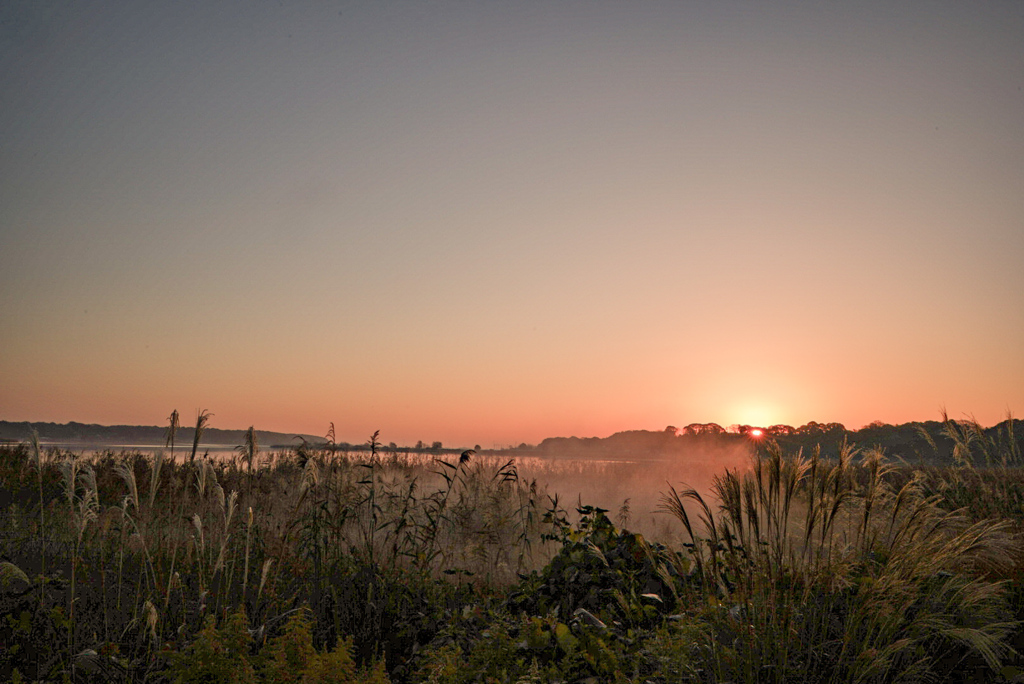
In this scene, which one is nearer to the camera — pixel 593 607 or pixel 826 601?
pixel 826 601

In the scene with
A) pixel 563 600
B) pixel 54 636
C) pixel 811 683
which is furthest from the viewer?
pixel 563 600

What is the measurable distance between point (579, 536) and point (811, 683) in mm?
2510

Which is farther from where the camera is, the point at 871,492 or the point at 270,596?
the point at 270,596

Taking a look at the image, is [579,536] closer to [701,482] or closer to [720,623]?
[720,623]

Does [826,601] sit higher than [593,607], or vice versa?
[826,601]

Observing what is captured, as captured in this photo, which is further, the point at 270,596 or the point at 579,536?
the point at 579,536

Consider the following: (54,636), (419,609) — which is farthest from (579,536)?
(54,636)

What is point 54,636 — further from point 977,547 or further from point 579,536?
point 977,547

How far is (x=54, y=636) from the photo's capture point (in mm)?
4473

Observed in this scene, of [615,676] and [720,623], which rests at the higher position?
[720,623]

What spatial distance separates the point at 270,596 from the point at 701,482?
60.0ft

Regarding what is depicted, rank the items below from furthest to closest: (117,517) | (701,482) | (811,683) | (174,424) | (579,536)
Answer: (701,482), (117,517), (579,536), (174,424), (811,683)

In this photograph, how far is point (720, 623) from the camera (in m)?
3.98

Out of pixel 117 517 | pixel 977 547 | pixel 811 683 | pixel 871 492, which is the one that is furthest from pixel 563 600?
pixel 117 517
